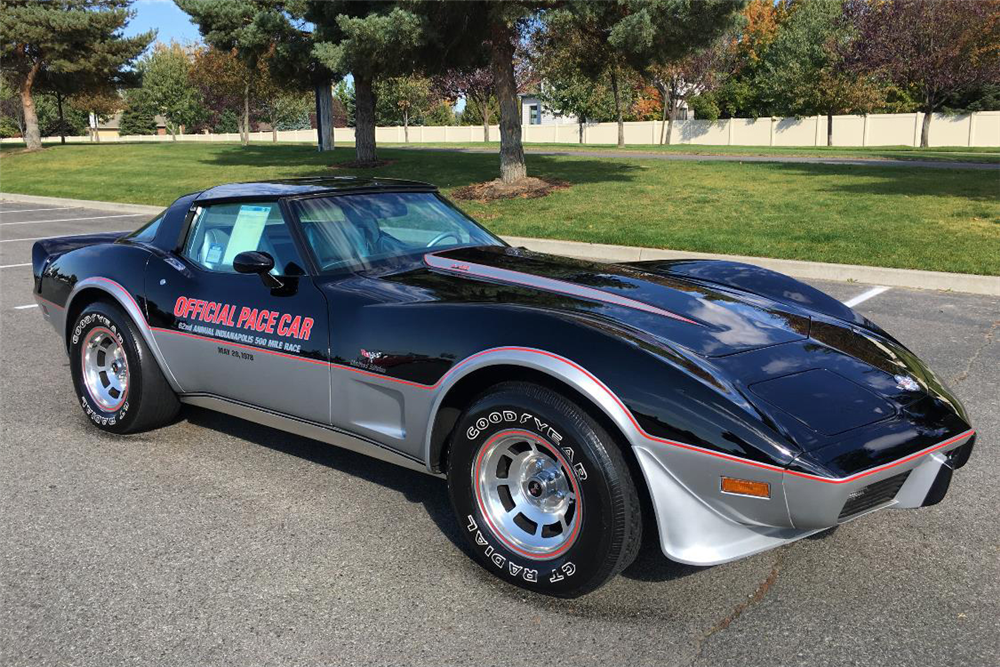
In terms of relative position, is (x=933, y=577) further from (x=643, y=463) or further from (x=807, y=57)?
(x=807, y=57)

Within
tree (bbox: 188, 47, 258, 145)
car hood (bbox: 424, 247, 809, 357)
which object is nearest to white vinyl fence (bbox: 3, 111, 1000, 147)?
tree (bbox: 188, 47, 258, 145)

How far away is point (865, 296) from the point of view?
332 inches

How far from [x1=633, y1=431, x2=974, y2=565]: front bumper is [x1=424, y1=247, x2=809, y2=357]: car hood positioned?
510mm

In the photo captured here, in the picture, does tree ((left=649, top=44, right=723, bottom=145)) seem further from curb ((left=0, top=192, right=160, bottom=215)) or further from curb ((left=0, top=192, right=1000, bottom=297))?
curb ((left=0, top=192, right=1000, bottom=297))

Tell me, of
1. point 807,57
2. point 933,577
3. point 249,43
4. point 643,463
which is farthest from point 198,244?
point 807,57

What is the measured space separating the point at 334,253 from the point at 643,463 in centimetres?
188

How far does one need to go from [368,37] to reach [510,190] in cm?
386

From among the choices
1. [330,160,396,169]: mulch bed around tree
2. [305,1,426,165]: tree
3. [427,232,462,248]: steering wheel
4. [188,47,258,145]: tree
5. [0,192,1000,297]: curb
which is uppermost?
[188,47,258,145]: tree

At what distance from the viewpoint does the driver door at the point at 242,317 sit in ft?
11.9

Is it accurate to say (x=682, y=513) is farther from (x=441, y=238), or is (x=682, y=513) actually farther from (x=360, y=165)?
(x=360, y=165)

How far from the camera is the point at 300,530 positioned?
3469 millimetres

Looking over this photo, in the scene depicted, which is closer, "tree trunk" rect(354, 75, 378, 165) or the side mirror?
the side mirror

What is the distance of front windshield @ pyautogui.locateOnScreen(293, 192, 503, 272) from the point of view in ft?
12.7

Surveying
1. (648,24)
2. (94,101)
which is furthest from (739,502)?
(94,101)
